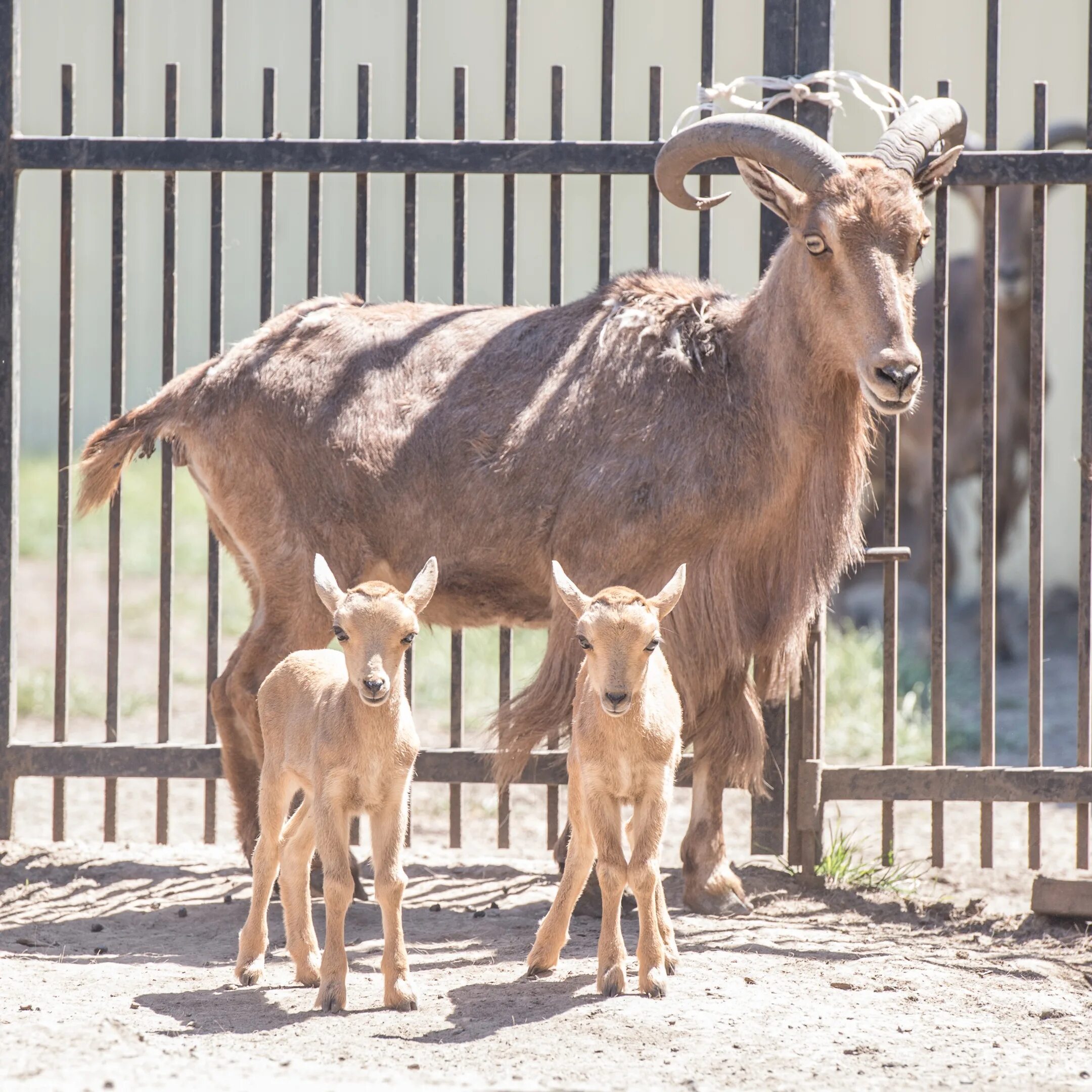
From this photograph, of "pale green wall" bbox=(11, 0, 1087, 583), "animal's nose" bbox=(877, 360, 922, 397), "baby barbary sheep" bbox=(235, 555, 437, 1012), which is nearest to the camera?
"baby barbary sheep" bbox=(235, 555, 437, 1012)

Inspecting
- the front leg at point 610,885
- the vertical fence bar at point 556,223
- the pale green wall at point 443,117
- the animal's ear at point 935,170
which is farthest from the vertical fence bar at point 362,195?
the pale green wall at point 443,117

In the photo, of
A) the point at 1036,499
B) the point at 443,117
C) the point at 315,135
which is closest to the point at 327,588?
the point at 315,135

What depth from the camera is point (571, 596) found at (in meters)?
4.40

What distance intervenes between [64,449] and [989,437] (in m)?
4.09

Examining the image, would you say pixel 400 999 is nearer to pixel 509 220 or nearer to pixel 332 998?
pixel 332 998

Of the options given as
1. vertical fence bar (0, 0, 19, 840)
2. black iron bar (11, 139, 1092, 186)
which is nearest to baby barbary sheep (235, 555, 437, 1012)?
vertical fence bar (0, 0, 19, 840)

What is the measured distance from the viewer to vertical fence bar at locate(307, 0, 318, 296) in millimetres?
6309

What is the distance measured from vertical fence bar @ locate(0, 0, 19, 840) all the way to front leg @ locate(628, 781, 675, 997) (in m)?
3.35

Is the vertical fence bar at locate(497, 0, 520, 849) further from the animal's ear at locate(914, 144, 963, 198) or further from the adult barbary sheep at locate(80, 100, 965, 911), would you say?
the animal's ear at locate(914, 144, 963, 198)

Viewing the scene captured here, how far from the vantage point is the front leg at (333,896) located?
4.30 metres

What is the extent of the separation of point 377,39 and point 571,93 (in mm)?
2478

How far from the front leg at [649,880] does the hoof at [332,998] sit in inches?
35.8

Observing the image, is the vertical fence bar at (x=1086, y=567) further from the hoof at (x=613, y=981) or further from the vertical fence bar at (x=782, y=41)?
the hoof at (x=613, y=981)

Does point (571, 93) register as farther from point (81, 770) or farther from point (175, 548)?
point (81, 770)
